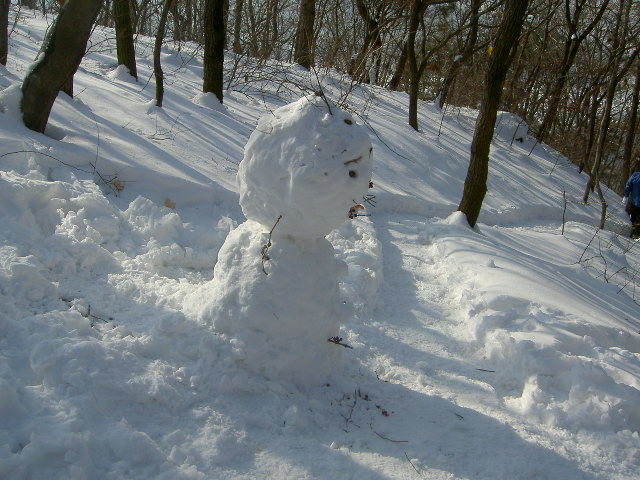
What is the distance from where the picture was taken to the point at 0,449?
1.97 m

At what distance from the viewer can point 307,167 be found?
2.69 meters

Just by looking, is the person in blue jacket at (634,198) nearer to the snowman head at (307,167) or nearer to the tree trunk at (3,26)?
the snowman head at (307,167)

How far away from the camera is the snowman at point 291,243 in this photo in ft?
9.02

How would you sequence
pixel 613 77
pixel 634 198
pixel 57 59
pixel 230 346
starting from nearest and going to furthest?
pixel 230 346
pixel 57 59
pixel 613 77
pixel 634 198

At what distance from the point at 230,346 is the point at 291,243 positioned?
702mm

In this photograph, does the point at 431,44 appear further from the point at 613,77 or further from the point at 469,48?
the point at 613,77

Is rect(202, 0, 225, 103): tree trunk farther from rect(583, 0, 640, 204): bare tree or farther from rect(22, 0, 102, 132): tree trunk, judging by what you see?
rect(583, 0, 640, 204): bare tree

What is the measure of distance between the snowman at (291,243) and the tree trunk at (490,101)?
4.36m

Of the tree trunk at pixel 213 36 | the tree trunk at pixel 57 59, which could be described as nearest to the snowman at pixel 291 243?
the tree trunk at pixel 57 59

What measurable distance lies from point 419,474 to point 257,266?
144cm

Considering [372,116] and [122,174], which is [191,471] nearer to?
[122,174]

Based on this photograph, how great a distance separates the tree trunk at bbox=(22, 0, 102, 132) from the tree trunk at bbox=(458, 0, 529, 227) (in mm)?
4686

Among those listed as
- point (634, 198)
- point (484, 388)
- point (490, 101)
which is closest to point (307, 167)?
point (484, 388)

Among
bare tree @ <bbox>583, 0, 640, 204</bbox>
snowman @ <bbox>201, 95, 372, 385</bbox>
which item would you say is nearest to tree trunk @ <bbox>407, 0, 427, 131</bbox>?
bare tree @ <bbox>583, 0, 640, 204</bbox>
